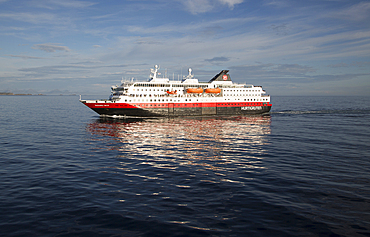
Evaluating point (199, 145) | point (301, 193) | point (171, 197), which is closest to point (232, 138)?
point (199, 145)

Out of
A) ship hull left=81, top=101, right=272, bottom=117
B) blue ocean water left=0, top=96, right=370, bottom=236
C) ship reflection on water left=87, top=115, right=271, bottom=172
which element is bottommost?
blue ocean water left=0, top=96, right=370, bottom=236

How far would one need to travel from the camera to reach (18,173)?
50.8 feet

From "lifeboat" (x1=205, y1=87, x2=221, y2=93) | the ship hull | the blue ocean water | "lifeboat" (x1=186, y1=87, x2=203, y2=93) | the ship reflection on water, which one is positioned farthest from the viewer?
"lifeboat" (x1=205, y1=87, x2=221, y2=93)

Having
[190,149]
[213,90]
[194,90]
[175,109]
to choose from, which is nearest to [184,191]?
[190,149]

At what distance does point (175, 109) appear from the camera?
187 ft

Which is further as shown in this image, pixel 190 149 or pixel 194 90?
pixel 194 90

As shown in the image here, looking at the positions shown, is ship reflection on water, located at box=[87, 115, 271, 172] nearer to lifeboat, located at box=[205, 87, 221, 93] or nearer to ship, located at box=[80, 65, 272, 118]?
ship, located at box=[80, 65, 272, 118]

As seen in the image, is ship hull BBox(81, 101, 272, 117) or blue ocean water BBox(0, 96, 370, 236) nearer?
blue ocean water BBox(0, 96, 370, 236)

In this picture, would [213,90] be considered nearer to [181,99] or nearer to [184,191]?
[181,99]

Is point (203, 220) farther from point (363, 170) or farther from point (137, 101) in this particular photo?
point (137, 101)

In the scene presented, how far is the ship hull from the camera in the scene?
51688mm

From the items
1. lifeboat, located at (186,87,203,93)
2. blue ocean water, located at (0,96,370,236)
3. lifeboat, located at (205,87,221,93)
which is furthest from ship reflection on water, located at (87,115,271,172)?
lifeboat, located at (205,87,221,93)

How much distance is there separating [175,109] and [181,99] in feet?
10.2

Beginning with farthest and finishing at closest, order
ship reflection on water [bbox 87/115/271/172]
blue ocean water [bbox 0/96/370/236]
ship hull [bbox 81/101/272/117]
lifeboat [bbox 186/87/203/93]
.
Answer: lifeboat [bbox 186/87/203/93]
ship hull [bbox 81/101/272/117]
ship reflection on water [bbox 87/115/271/172]
blue ocean water [bbox 0/96/370/236]
